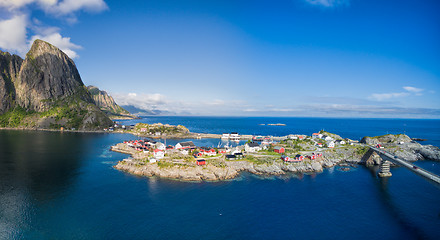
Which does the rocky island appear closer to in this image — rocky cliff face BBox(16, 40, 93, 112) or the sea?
the sea

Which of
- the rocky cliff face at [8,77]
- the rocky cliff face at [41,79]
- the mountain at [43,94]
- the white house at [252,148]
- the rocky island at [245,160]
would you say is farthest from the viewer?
the rocky cliff face at [41,79]

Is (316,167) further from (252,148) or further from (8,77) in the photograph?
(8,77)

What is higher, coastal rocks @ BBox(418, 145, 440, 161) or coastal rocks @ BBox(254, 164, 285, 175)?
coastal rocks @ BBox(418, 145, 440, 161)

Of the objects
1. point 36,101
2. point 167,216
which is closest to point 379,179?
point 167,216

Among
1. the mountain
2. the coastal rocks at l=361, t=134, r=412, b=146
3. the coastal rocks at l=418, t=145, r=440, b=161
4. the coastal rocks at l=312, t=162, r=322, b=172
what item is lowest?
the coastal rocks at l=312, t=162, r=322, b=172

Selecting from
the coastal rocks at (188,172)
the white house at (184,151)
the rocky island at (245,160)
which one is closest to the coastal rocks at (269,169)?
the rocky island at (245,160)

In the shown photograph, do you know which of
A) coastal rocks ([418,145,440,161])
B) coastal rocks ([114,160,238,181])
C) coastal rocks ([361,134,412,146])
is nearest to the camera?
coastal rocks ([114,160,238,181])

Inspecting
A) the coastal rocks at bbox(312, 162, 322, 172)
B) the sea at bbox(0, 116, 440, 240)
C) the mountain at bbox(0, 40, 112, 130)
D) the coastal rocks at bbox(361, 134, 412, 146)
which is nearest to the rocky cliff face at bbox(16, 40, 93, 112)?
the mountain at bbox(0, 40, 112, 130)

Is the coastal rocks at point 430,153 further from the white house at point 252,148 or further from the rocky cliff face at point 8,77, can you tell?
the rocky cliff face at point 8,77

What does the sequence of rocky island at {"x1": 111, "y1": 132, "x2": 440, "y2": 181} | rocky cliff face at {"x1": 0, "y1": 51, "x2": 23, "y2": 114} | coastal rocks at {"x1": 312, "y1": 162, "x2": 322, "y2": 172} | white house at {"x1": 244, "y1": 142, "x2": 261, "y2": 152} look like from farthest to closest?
rocky cliff face at {"x1": 0, "y1": 51, "x2": 23, "y2": 114}, white house at {"x1": 244, "y1": 142, "x2": 261, "y2": 152}, coastal rocks at {"x1": 312, "y1": 162, "x2": 322, "y2": 172}, rocky island at {"x1": 111, "y1": 132, "x2": 440, "y2": 181}
